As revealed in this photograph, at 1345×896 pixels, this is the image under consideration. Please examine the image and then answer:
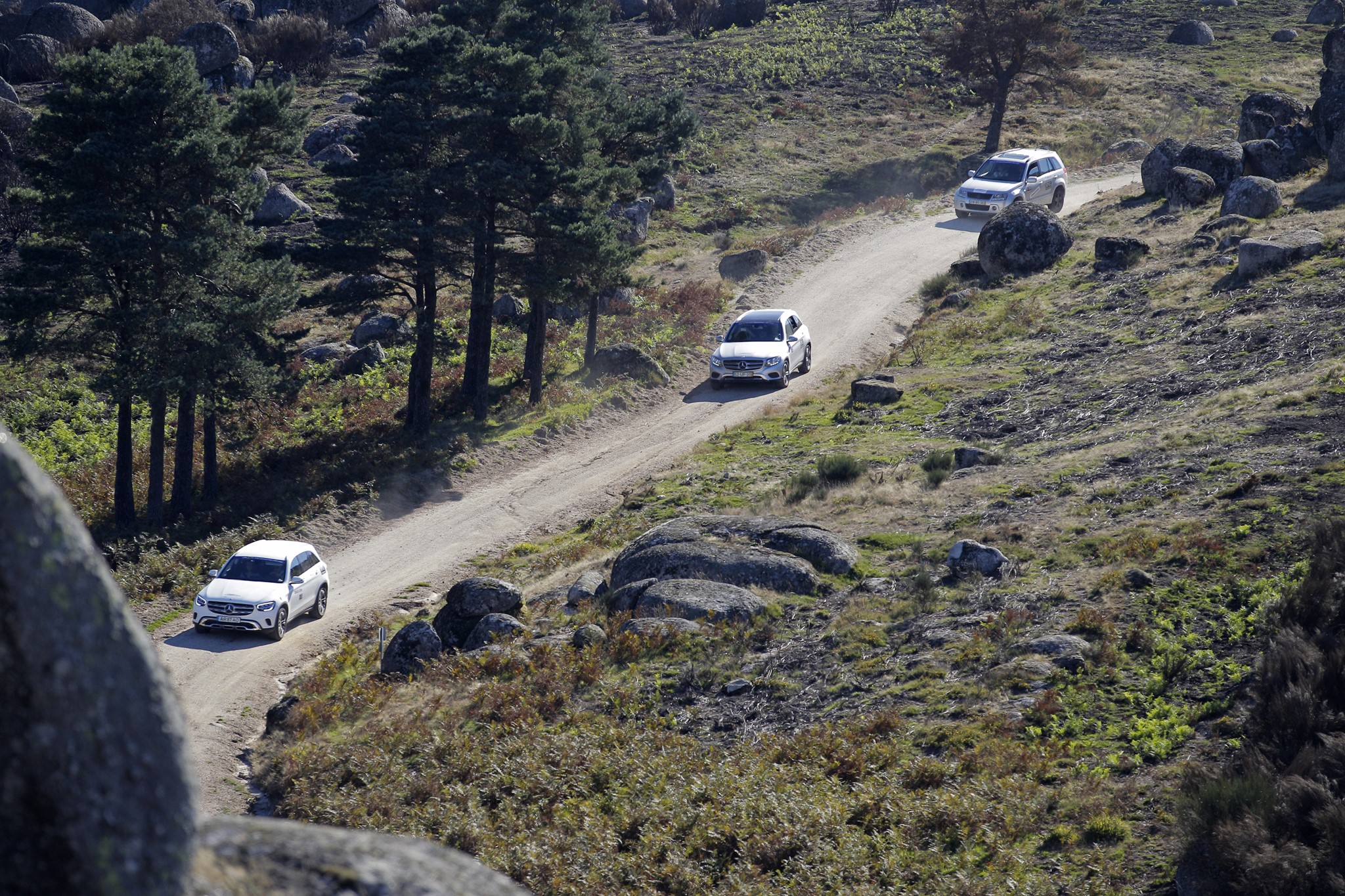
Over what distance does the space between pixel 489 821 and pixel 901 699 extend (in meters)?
5.40

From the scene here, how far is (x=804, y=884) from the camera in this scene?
32.6 feet

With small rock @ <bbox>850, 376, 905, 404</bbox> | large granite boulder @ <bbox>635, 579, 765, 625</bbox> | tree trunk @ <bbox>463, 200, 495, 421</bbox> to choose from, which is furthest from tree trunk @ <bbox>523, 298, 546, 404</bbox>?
large granite boulder @ <bbox>635, 579, 765, 625</bbox>

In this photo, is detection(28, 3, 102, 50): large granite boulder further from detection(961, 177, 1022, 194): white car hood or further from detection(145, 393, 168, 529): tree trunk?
detection(961, 177, 1022, 194): white car hood

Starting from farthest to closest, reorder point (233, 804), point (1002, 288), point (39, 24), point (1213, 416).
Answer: point (39, 24) → point (1002, 288) → point (1213, 416) → point (233, 804)

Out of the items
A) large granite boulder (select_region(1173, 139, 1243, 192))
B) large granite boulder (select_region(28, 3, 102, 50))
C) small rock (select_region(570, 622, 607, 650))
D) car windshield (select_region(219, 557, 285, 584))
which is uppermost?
large granite boulder (select_region(28, 3, 102, 50))

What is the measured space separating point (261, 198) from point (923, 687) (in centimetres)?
2136

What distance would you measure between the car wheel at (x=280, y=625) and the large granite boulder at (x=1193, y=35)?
75717mm

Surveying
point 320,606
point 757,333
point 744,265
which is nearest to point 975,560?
point 320,606

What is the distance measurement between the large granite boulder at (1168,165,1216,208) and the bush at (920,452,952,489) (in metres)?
23.0

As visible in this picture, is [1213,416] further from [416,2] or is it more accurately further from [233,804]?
[416,2]

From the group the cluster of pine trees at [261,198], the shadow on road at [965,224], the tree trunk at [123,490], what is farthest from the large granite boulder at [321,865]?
the shadow on road at [965,224]

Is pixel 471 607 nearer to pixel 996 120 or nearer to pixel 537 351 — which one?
pixel 537 351

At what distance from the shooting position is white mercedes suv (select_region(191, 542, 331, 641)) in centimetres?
1988

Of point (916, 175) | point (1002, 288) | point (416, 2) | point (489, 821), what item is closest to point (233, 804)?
point (489, 821)
